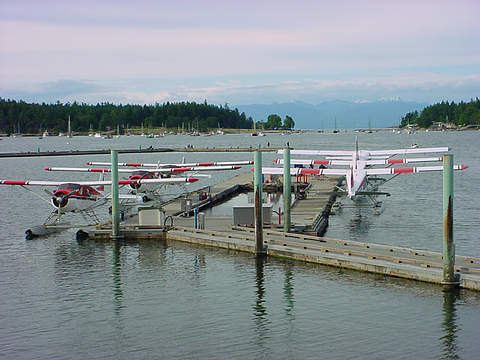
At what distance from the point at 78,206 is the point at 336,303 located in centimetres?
1565

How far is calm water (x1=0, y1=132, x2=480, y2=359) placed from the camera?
48.6ft

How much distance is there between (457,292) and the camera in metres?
17.9

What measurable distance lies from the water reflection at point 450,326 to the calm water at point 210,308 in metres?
0.03

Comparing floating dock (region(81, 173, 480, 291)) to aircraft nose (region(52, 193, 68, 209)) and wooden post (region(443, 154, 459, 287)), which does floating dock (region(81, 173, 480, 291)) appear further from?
aircraft nose (region(52, 193, 68, 209))

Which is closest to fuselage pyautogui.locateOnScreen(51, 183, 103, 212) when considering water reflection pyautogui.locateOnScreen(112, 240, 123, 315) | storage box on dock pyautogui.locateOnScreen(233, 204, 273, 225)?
water reflection pyautogui.locateOnScreen(112, 240, 123, 315)

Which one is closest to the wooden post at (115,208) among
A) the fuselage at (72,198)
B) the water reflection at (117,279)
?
the water reflection at (117,279)

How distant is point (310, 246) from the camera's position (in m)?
22.5

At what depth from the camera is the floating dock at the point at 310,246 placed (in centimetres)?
1930

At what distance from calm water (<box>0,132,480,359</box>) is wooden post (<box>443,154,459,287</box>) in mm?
547

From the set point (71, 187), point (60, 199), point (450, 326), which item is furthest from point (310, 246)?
point (71, 187)

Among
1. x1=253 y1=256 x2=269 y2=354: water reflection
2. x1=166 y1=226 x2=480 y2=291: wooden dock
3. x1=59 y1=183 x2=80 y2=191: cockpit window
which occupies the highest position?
x1=59 y1=183 x2=80 y2=191: cockpit window

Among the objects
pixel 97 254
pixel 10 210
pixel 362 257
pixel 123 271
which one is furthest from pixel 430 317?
pixel 10 210

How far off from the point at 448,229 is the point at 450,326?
3.04m

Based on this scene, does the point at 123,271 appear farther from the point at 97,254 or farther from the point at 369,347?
the point at 369,347
